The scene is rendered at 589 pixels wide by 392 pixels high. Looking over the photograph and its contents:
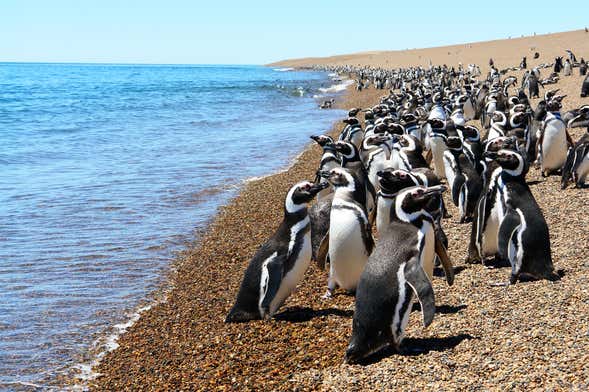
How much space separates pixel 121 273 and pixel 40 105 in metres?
43.5

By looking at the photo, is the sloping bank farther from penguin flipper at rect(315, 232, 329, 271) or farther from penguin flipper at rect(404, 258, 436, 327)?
penguin flipper at rect(404, 258, 436, 327)

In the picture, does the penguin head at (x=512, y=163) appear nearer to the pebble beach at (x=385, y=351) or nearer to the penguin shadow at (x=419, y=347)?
the pebble beach at (x=385, y=351)

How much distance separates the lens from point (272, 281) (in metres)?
6.95

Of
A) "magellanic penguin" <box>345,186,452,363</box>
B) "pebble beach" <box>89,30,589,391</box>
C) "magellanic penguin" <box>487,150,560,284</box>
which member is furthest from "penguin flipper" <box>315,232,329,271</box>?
"magellanic penguin" <box>487,150,560,284</box>

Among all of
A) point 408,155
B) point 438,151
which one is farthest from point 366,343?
point 438,151

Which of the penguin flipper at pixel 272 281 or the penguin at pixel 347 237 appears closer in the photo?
the penguin flipper at pixel 272 281

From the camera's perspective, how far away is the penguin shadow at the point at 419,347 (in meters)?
5.32

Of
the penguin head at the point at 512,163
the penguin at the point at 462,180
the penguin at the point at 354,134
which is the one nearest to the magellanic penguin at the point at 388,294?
the penguin head at the point at 512,163

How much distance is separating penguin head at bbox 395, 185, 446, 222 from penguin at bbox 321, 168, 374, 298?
3.75ft

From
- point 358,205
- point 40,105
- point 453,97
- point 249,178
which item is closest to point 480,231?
point 358,205

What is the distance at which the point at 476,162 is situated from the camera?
11.1 metres

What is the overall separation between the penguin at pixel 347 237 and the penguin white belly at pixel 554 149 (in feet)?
20.7

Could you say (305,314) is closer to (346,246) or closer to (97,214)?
(346,246)

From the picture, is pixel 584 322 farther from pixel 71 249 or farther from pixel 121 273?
pixel 71 249
